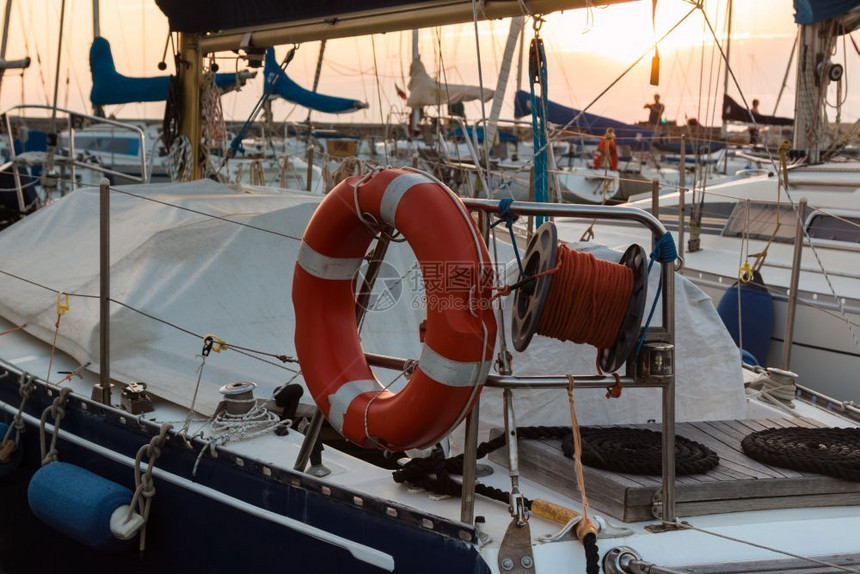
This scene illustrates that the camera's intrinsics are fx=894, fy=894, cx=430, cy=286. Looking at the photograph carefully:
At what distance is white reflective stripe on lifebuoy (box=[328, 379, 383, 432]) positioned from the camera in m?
3.01

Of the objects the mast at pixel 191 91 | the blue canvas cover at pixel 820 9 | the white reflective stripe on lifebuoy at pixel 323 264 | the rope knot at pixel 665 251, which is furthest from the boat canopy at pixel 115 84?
the blue canvas cover at pixel 820 9

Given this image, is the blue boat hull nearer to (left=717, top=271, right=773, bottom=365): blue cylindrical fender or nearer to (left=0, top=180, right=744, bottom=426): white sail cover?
(left=0, top=180, right=744, bottom=426): white sail cover

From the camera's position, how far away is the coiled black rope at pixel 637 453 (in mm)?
2932

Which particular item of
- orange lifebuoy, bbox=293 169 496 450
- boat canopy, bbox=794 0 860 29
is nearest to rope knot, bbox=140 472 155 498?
orange lifebuoy, bbox=293 169 496 450

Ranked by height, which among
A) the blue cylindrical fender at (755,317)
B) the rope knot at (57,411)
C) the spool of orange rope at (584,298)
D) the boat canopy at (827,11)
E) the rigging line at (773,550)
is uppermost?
the boat canopy at (827,11)

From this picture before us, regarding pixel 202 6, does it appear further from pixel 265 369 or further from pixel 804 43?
pixel 804 43

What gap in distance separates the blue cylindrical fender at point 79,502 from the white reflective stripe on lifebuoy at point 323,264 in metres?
1.33

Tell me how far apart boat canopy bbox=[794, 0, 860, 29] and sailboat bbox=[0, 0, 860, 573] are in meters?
5.66

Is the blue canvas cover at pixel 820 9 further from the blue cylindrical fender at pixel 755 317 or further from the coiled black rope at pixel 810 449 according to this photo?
the coiled black rope at pixel 810 449

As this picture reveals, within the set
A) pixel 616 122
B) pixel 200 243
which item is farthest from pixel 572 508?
pixel 616 122

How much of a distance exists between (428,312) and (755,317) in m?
6.66

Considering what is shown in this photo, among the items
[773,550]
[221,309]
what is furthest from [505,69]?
[773,550]

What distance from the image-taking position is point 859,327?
8.03 m

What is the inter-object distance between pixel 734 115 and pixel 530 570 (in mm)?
17883
